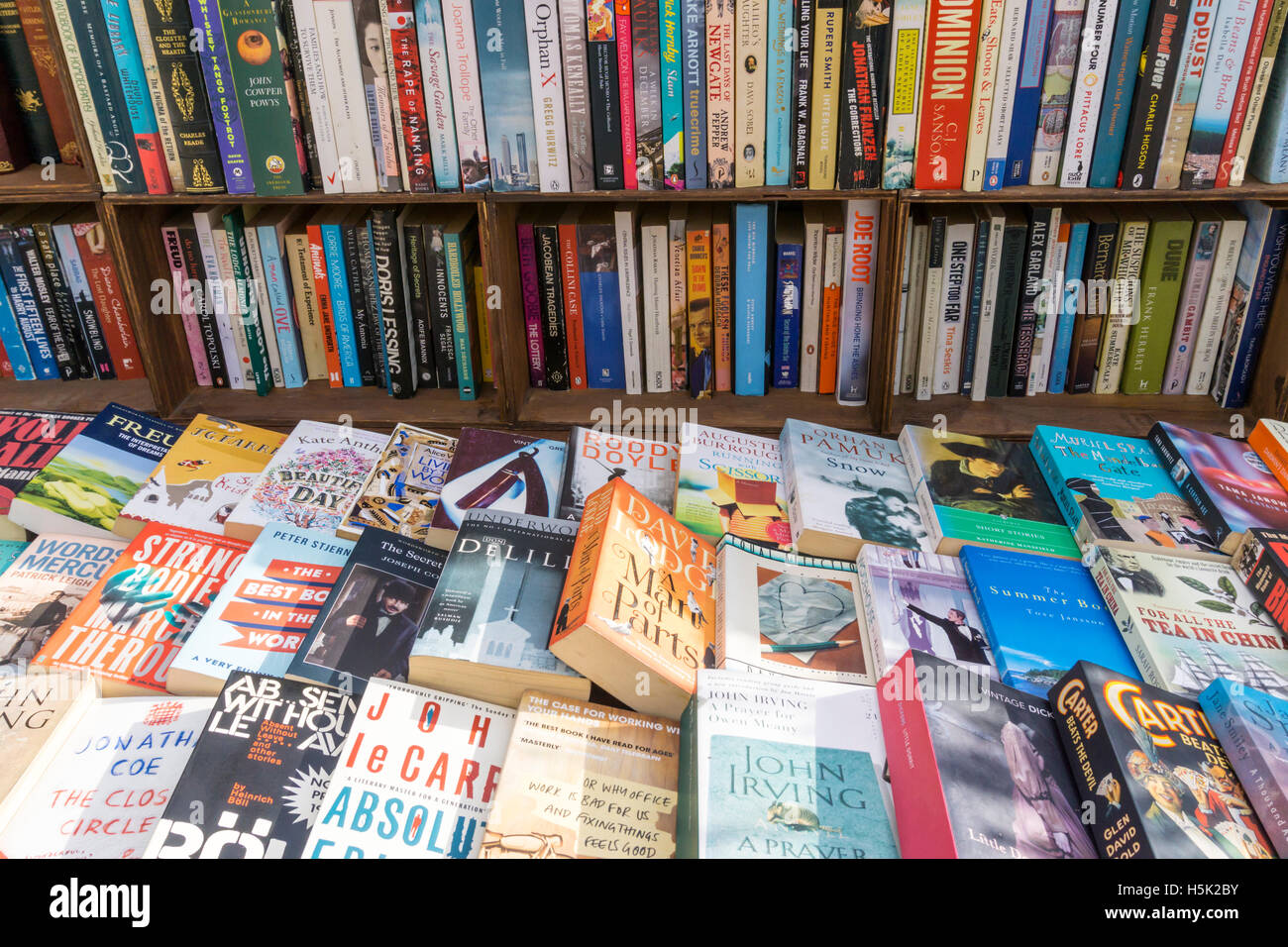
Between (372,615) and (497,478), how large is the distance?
0.36 meters

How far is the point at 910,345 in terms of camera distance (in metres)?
1.87

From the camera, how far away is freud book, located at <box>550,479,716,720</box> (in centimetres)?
113

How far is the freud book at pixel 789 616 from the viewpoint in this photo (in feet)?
3.95

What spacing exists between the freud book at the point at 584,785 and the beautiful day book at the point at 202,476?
0.72 metres

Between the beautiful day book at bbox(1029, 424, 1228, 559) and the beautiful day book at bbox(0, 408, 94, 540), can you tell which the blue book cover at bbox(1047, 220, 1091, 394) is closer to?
the beautiful day book at bbox(1029, 424, 1228, 559)

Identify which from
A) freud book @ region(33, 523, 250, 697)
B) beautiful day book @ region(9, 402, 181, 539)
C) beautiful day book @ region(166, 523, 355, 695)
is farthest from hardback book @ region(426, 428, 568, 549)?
beautiful day book @ region(9, 402, 181, 539)

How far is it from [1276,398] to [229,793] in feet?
5.98

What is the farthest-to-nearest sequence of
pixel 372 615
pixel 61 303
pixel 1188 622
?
1. pixel 61 303
2. pixel 372 615
3. pixel 1188 622

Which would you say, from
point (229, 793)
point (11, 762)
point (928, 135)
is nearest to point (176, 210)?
point (11, 762)

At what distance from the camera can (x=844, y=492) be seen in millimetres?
1492

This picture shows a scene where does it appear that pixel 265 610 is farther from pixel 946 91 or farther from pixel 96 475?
pixel 946 91

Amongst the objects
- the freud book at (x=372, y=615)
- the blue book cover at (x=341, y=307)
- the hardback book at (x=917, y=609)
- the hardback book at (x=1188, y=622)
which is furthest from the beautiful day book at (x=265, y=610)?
the hardback book at (x=1188, y=622)

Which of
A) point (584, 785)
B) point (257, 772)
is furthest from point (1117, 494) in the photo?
point (257, 772)

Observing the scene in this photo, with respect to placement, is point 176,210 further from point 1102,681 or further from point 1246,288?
point 1246,288
